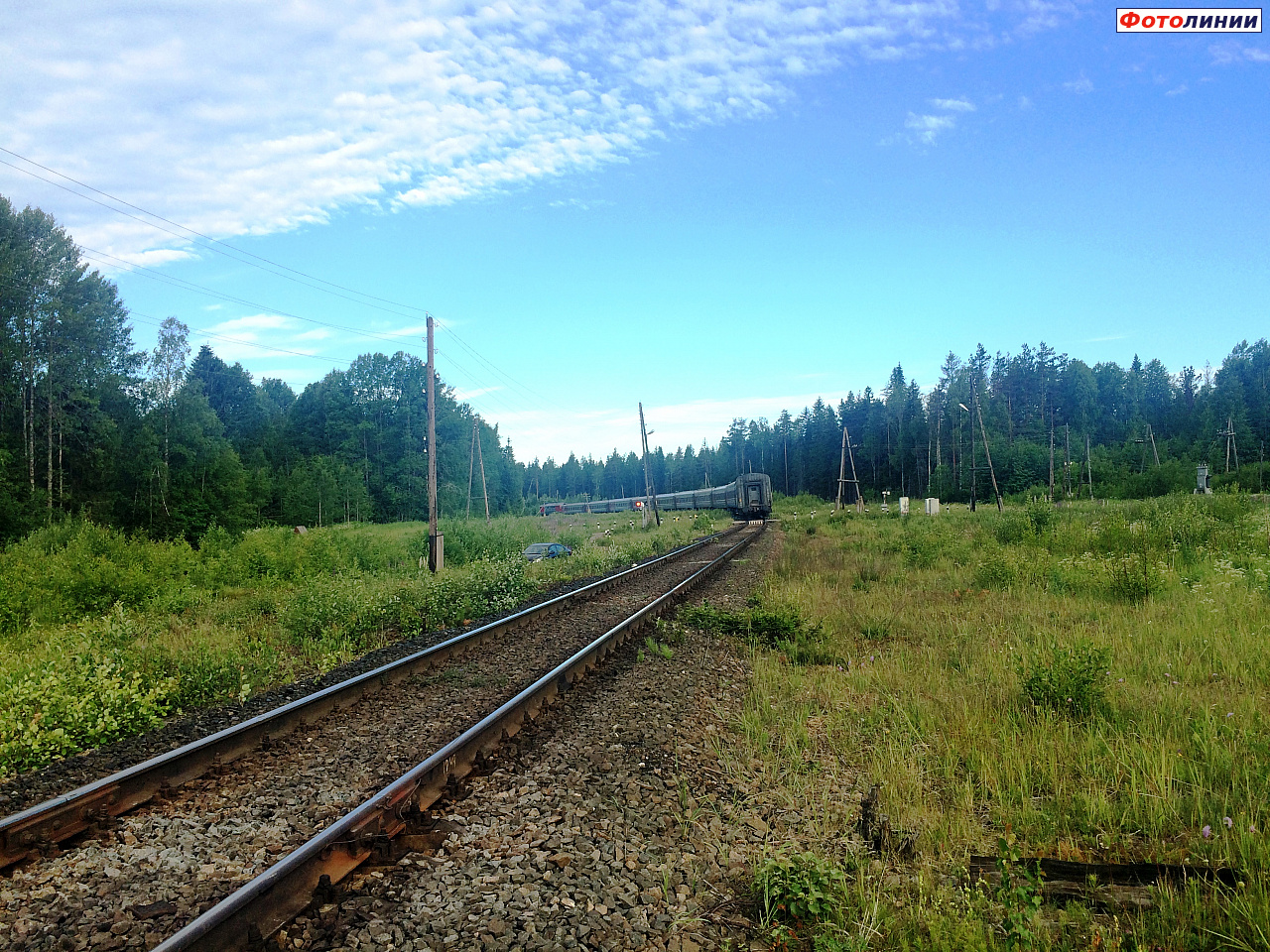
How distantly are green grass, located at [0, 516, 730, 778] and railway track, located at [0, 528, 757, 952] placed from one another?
1362 millimetres

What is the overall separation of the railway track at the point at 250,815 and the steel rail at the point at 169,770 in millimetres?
10

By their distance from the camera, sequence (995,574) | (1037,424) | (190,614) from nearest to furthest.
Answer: (190,614) → (995,574) → (1037,424)

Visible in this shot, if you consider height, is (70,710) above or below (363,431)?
below

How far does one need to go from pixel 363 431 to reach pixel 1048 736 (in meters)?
62.0

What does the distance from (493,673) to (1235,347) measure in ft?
397

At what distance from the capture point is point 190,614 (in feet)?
38.5

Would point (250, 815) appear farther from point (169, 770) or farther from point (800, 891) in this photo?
point (800, 891)

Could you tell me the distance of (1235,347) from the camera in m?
91.9

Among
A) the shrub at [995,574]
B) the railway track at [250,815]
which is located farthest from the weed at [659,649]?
the shrub at [995,574]

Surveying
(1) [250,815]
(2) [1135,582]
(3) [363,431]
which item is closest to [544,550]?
(2) [1135,582]

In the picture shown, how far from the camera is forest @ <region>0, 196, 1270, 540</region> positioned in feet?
96.8

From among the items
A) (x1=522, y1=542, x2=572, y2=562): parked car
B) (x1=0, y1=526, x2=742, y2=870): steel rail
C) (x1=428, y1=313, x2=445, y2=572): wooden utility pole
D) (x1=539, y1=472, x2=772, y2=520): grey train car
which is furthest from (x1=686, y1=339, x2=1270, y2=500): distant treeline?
(x1=0, y1=526, x2=742, y2=870): steel rail

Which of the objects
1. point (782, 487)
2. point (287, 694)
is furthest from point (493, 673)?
→ point (782, 487)

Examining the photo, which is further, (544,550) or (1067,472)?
(1067,472)
